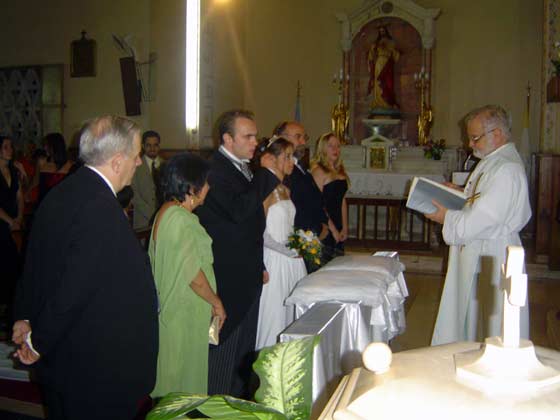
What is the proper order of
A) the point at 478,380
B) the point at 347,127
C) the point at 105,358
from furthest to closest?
the point at 347,127 → the point at 105,358 → the point at 478,380

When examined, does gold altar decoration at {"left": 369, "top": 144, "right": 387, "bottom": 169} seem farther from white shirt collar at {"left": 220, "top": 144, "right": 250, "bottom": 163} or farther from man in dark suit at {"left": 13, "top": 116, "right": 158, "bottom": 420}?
man in dark suit at {"left": 13, "top": 116, "right": 158, "bottom": 420}

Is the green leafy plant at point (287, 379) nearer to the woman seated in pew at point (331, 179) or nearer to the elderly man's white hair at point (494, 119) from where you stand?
the elderly man's white hair at point (494, 119)

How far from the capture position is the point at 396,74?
12.3 m

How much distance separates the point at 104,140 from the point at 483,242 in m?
2.40

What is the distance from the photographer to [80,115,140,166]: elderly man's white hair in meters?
2.30

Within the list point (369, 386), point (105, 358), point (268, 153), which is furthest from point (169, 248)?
point (369, 386)

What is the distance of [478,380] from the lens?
1.07m

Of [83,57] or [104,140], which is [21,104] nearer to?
[83,57]

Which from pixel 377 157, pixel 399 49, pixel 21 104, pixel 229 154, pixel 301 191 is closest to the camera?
pixel 229 154

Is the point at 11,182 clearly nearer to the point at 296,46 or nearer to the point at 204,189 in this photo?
the point at 204,189

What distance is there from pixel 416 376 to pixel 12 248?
16.3 ft

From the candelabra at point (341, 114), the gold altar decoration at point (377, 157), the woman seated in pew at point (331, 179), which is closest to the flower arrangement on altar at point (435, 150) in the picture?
the gold altar decoration at point (377, 157)

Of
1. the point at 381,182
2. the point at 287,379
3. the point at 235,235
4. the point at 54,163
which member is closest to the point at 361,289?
the point at 235,235

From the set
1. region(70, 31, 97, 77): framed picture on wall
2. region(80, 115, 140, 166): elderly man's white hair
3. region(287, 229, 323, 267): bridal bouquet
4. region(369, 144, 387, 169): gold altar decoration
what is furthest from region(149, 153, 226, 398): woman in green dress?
region(369, 144, 387, 169): gold altar decoration
